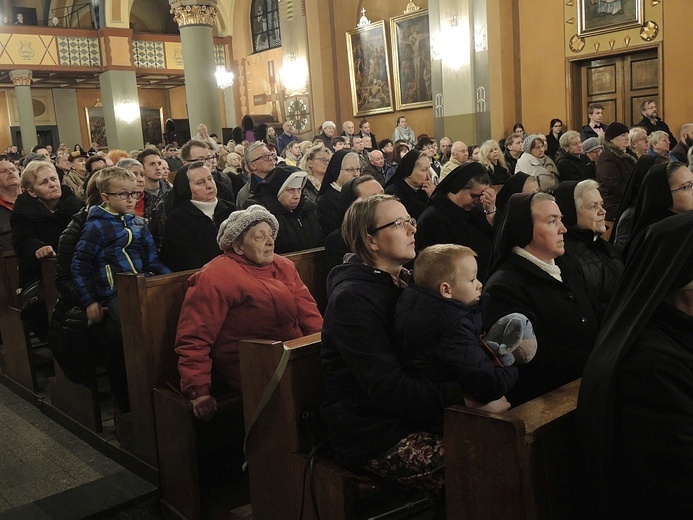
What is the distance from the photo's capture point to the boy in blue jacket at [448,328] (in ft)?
7.29

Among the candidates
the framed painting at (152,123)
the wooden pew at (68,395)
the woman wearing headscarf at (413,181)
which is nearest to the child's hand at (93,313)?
the wooden pew at (68,395)

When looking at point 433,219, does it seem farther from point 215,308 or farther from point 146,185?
point 146,185

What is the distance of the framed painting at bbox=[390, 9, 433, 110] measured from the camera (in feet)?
48.8

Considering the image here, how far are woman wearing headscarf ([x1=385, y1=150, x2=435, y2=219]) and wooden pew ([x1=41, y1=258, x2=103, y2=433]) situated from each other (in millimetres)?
2351

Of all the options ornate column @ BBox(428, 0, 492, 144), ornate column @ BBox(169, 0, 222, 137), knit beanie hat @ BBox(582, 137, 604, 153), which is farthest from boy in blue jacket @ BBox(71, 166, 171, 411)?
ornate column @ BBox(428, 0, 492, 144)

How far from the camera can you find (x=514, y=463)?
5.82ft

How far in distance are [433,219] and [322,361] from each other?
1.88 metres

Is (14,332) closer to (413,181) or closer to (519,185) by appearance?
(413,181)

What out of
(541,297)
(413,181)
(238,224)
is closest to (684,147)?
(413,181)

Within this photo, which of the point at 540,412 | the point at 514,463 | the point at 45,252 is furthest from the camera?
the point at 45,252

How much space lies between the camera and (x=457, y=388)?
2.24 metres

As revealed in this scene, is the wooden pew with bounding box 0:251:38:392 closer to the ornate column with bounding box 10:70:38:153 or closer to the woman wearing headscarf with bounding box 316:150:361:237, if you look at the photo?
the woman wearing headscarf with bounding box 316:150:361:237

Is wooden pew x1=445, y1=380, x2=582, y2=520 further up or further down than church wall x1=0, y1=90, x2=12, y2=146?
further down

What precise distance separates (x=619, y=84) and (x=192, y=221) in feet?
32.2
